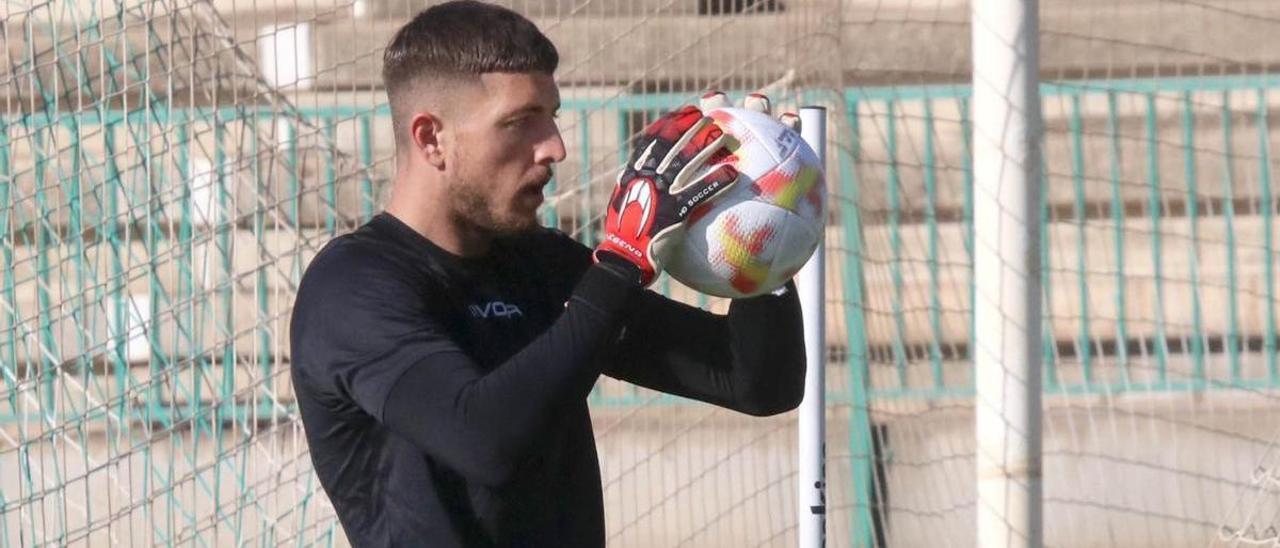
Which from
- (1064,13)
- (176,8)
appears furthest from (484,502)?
(1064,13)

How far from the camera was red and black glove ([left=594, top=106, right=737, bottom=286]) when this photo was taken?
2.19 meters

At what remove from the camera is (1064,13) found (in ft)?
15.3

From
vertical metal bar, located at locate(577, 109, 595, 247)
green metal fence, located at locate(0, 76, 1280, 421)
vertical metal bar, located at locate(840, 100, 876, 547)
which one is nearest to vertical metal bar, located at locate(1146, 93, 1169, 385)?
green metal fence, located at locate(0, 76, 1280, 421)

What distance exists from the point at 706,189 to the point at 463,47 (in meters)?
0.37

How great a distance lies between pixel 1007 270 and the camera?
307 cm

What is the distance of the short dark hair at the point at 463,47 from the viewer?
2.29 metres

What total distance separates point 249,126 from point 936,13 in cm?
173

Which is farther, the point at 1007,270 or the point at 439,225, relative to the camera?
the point at 1007,270

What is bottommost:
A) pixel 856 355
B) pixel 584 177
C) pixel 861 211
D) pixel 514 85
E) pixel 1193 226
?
pixel 856 355

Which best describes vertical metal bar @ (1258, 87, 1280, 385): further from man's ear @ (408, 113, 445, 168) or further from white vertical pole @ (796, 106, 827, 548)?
man's ear @ (408, 113, 445, 168)

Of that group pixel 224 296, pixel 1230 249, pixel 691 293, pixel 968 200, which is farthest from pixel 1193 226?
pixel 224 296

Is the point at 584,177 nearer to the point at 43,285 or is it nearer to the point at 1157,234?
the point at 43,285

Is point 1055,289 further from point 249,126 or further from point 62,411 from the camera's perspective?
point 62,411

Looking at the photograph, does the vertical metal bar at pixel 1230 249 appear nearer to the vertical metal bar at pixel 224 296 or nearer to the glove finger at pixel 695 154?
the vertical metal bar at pixel 224 296
